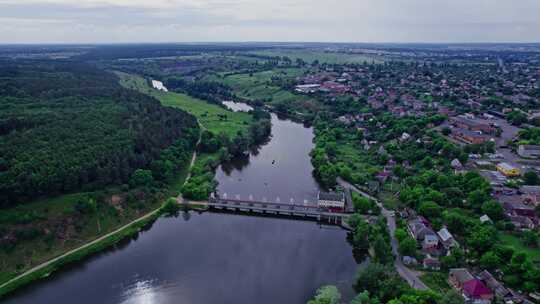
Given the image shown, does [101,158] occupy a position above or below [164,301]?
above

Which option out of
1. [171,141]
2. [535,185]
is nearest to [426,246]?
[535,185]

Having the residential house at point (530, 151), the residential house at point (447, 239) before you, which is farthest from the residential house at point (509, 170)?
the residential house at point (447, 239)

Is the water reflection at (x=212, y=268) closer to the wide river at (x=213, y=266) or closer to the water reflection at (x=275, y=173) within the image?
the wide river at (x=213, y=266)

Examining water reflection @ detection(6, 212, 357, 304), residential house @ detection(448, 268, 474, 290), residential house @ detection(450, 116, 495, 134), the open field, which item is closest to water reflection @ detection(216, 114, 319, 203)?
water reflection @ detection(6, 212, 357, 304)

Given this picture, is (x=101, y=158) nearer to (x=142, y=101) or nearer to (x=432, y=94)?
(x=142, y=101)

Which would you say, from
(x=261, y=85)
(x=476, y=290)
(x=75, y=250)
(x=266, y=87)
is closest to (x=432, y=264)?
(x=476, y=290)

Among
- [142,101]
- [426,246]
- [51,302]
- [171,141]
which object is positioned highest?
[142,101]

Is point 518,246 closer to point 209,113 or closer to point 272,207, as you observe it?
point 272,207
